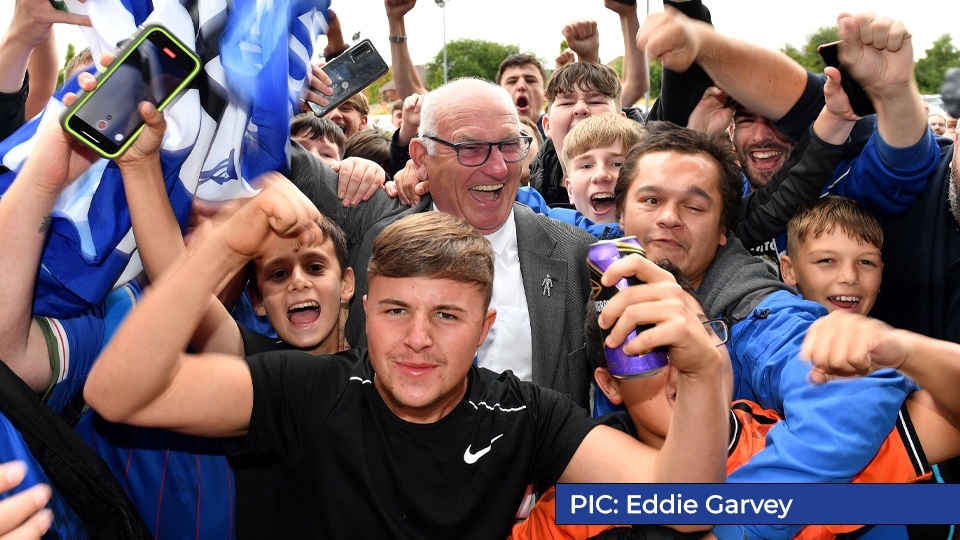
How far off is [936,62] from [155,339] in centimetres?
4771

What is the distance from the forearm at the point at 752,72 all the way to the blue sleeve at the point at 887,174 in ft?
1.06

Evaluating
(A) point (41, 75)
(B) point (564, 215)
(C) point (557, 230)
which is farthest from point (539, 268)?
(A) point (41, 75)

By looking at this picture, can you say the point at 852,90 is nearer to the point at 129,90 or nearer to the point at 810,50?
the point at 129,90

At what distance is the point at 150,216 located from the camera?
1874mm

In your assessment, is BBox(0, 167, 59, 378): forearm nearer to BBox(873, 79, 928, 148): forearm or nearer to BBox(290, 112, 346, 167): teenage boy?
BBox(873, 79, 928, 148): forearm

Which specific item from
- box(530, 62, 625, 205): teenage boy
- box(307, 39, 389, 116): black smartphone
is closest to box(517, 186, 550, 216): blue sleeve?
box(530, 62, 625, 205): teenage boy

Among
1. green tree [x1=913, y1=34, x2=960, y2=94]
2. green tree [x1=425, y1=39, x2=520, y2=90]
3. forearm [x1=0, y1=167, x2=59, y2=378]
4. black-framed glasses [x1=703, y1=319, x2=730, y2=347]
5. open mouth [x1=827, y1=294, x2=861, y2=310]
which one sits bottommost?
forearm [x1=0, y1=167, x2=59, y2=378]

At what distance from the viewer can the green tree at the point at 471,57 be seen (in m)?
63.9

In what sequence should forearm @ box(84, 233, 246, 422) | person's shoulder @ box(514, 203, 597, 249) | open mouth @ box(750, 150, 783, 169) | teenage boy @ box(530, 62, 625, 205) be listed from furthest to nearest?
teenage boy @ box(530, 62, 625, 205)
open mouth @ box(750, 150, 783, 169)
person's shoulder @ box(514, 203, 597, 249)
forearm @ box(84, 233, 246, 422)

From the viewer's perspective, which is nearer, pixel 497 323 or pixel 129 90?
pixel 129 90

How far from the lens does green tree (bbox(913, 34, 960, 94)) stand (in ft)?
129

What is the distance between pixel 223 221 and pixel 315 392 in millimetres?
484

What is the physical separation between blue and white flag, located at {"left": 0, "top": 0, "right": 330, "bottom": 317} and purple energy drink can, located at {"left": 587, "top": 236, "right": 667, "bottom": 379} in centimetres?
123

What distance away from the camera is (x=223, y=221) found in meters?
1.69
